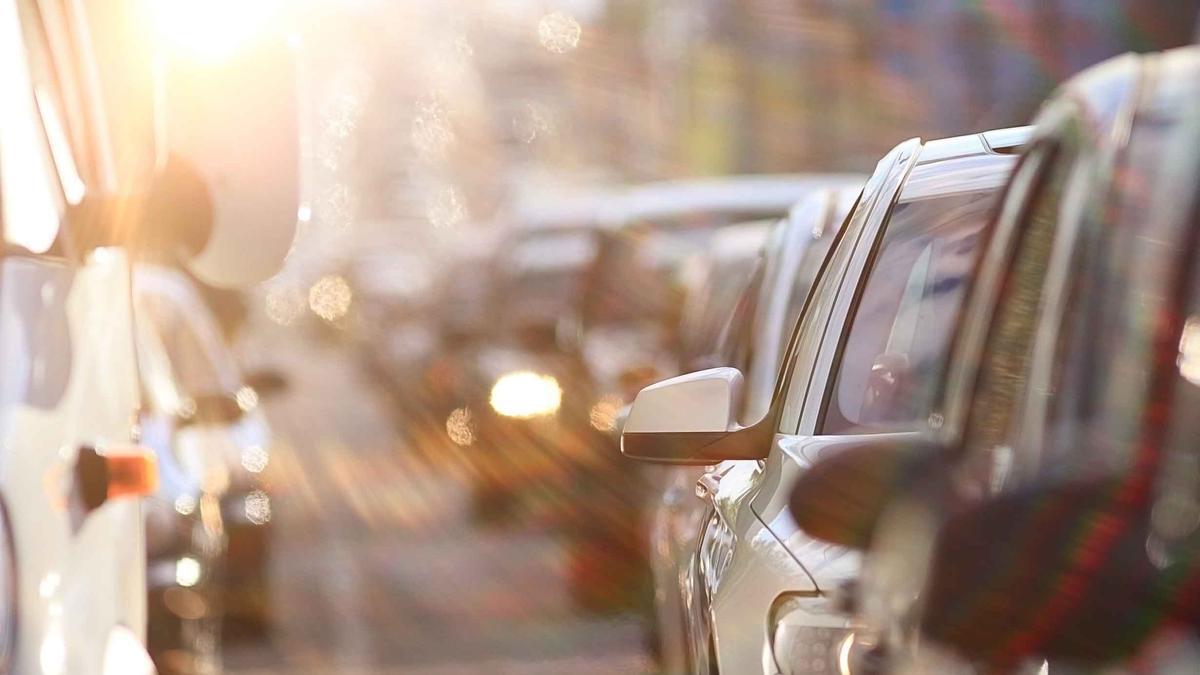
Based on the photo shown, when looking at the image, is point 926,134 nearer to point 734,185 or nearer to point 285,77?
point 734,185

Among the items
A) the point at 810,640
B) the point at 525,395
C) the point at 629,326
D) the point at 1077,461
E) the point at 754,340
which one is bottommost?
the point at 525,395

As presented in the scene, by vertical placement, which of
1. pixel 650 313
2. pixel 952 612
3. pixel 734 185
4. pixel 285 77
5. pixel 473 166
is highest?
pixel 285 77

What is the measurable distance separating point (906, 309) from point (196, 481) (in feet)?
13.5

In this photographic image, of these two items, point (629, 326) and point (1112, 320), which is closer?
point (1112, 320)

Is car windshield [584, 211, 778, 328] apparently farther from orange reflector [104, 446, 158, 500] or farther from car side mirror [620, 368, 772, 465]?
orange reflector [104, 446, 158, 500]

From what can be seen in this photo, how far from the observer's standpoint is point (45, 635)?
3316 millimetres

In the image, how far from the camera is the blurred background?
1024 centimetres

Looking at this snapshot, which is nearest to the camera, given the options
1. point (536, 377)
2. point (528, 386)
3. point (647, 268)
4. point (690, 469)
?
point (690, 469)

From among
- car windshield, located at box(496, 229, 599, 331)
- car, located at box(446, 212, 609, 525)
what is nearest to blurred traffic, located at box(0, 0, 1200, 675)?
car, located at box(446, 212, 609, 525)

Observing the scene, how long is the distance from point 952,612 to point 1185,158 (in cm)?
54

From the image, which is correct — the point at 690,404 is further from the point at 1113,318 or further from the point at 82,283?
the point at 1113,318

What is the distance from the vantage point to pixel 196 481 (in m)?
8.22

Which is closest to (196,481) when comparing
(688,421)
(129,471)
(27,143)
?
(688,421)

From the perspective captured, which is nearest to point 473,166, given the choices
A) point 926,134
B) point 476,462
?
point 926,134
